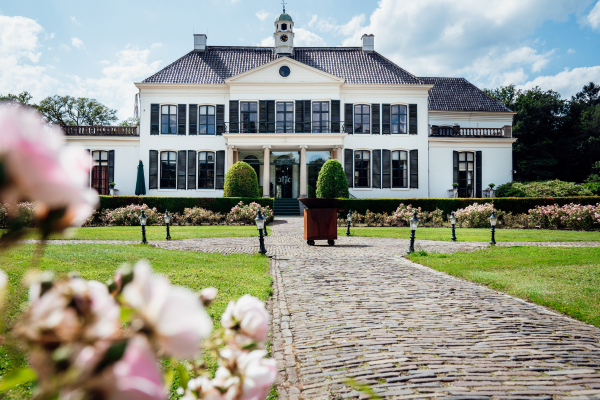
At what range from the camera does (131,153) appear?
26797mm

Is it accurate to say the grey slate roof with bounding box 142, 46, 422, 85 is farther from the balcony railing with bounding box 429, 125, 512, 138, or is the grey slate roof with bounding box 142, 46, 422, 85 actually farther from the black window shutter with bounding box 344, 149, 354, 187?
the black window shutter with bounding box 344, 149, 354, 187

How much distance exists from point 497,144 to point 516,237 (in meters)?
16.1

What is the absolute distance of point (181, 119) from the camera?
26.9 metres

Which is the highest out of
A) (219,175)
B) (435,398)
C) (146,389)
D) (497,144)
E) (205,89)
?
(205,89)

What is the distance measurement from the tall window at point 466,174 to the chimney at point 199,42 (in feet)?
63.7

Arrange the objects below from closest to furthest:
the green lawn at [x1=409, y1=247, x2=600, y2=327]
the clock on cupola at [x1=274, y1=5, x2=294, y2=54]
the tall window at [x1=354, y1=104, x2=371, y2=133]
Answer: the green lawn at [x1=409, y1=247, x2=600, y2=327] → the tall window at [x1=354, y1=104, x2=371, y2=133] → the clock on cupola at [x1=274, y1=5, x2=294, y2=54]

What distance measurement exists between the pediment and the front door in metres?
5.70

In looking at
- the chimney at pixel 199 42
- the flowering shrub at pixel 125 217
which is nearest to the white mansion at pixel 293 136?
the chimney at pixel 199 42

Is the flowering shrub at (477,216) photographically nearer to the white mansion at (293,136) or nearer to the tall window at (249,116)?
the white mansion at (293,136)

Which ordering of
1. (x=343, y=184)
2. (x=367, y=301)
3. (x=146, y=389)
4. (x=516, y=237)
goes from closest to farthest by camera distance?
(x=146, y=389) < (x=367, y=301) < (x=516, y=237) < (x=343, y=184)

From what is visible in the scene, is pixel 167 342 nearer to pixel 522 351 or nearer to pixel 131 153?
pixel 522 351

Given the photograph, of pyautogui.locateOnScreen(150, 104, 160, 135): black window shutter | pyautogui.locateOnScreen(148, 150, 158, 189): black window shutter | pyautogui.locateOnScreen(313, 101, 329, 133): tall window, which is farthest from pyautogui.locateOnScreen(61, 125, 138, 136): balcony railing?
pyautogui.locateOnScreen(313, 101, 329, 133): tall window

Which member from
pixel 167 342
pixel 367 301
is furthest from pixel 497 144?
pixel 167 342

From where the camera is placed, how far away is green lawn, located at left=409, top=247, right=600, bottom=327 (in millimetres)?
5090
